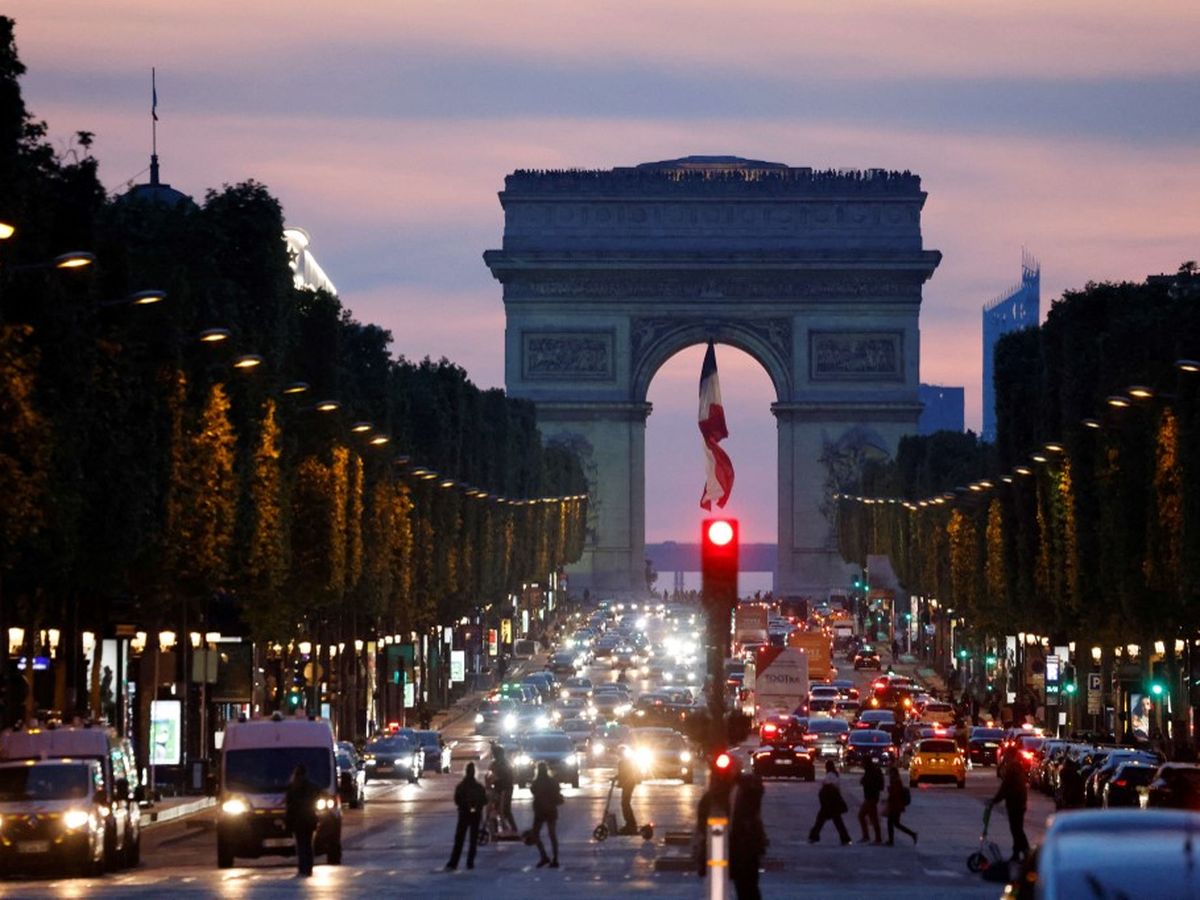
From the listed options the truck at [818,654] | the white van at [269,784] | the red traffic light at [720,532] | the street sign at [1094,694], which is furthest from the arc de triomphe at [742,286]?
the red traffic light at [720,532]

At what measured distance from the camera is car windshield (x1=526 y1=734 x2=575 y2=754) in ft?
233

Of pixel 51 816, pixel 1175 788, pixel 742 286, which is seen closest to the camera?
pixel 51 816

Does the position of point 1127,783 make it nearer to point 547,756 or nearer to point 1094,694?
point 547,756

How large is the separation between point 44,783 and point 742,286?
155211mm

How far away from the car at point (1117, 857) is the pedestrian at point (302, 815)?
23.4m

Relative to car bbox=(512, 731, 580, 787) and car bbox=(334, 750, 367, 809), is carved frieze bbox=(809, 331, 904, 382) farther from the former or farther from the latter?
car bbox=(334, 750, 367, 809)

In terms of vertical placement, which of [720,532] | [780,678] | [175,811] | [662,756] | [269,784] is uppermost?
[720,532]

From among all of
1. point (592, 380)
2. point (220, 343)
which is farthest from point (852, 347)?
point (220, 343)

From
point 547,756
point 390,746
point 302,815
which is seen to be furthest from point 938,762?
point 302,815

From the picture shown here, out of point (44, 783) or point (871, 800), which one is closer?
point (44, 783)

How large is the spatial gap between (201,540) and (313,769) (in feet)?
53.1

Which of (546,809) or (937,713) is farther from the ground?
(937,713)

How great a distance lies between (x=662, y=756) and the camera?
70938 millimetres

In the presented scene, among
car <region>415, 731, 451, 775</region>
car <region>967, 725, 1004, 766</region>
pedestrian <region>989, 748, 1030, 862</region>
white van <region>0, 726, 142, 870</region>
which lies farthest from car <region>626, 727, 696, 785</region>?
white van <region>0, 726, 142, 870</region>
